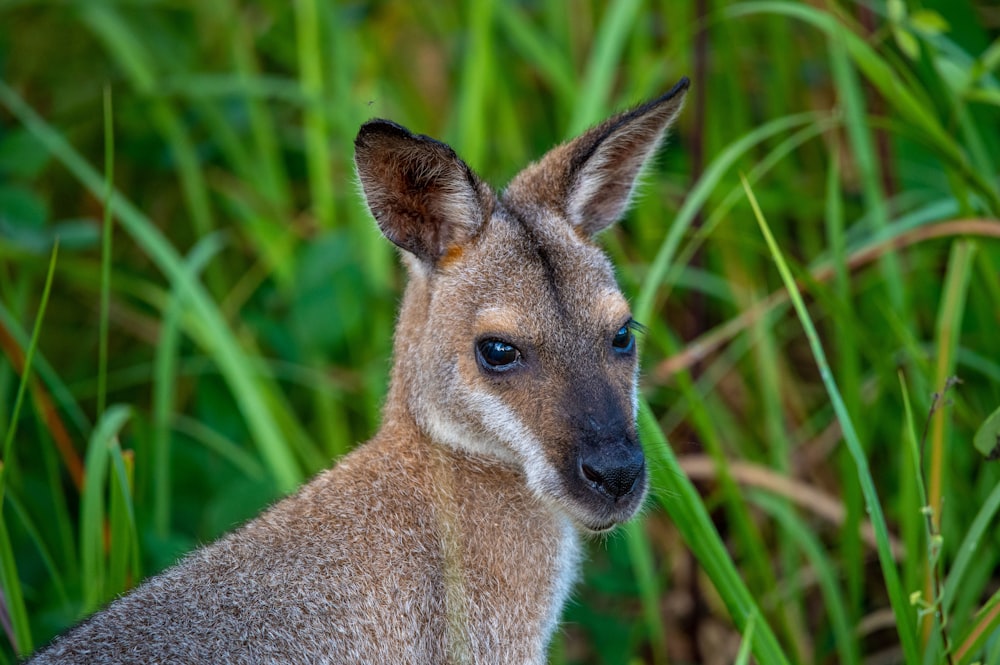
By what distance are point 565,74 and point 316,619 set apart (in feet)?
9.88

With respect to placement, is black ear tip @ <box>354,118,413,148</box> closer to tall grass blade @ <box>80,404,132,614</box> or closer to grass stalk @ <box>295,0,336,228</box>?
tall grass blade @ <box>80,404,132,614</box>

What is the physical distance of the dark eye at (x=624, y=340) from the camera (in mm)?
3352

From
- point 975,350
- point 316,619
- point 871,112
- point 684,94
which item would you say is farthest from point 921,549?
point 871,112

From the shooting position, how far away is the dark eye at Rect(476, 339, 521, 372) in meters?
3.22

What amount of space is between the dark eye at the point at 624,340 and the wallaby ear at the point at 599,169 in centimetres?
46

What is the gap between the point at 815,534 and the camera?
16.5 ft

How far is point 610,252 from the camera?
4.32 m

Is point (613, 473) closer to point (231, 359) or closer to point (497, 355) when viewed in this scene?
point (497, 355)

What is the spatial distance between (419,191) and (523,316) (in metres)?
0.50

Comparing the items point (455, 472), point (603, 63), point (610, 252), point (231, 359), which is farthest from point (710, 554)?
point (603, 63)

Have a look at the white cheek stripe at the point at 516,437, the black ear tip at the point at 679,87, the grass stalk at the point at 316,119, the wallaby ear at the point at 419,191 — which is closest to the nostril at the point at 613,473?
the white cheek stripe at the point at 516,437

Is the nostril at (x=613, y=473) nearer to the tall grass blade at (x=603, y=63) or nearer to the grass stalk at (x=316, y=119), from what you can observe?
the tall grass blade at (x=603, y=63)

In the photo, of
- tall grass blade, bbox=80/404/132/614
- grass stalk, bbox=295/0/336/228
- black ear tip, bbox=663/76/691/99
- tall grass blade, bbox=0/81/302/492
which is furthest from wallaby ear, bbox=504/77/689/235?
grass stalk, bbox=295/0/336/228

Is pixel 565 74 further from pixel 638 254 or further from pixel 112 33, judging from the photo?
pixel 112 33
